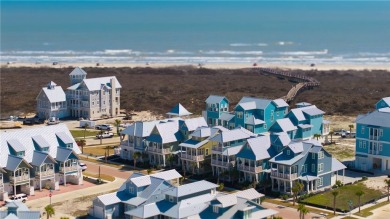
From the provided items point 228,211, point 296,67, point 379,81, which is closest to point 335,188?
point 228,211

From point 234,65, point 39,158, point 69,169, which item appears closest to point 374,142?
point 69,169

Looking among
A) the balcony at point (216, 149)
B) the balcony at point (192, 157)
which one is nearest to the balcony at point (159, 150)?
the balcony at point (192, 157)

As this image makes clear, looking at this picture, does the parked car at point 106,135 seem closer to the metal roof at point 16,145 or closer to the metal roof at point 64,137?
the metal roof at point 64,137

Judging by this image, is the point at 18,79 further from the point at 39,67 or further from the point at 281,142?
the point at 281,142

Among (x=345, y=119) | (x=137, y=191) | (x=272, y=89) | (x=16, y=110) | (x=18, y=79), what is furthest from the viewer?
(x=18, y=79)

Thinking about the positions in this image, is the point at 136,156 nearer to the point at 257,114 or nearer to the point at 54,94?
the point at 257,114

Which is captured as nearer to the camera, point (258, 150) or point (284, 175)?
point (284, 175)
